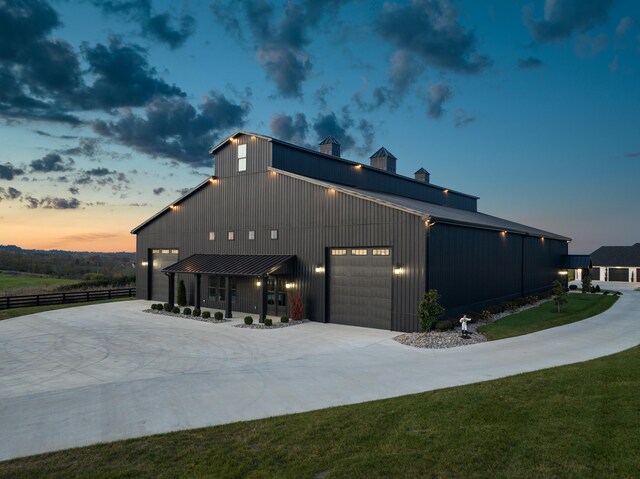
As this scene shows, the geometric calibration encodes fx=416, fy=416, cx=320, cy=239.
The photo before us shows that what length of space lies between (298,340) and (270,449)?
1090 cm

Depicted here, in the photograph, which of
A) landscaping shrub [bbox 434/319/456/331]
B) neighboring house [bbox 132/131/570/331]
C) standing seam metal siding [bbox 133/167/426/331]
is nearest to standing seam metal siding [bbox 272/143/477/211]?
neighboring house [bbox 132/131/570/331]

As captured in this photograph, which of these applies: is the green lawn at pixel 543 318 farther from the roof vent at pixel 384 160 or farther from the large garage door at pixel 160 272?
the large garage door at pixel 160 272

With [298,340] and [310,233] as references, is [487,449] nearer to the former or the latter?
[298,340]

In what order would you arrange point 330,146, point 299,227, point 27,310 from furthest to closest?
point 330,146
point 27,310
point 299,227

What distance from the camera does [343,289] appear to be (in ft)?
73.5

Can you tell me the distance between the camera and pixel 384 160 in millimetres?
36750

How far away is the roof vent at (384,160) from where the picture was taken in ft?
120

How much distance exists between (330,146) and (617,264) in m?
46.6

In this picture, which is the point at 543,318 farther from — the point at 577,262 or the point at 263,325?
the point at 577,262

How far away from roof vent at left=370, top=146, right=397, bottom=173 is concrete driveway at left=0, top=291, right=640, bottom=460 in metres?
19.1

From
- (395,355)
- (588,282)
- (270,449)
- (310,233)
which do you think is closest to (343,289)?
(310,233)

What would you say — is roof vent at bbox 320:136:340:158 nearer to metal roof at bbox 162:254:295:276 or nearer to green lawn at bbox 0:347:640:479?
metal roof at bbox 162:254:295:276

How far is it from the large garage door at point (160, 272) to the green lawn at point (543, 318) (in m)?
23.6

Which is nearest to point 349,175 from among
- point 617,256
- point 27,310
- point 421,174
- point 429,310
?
point 421,174
